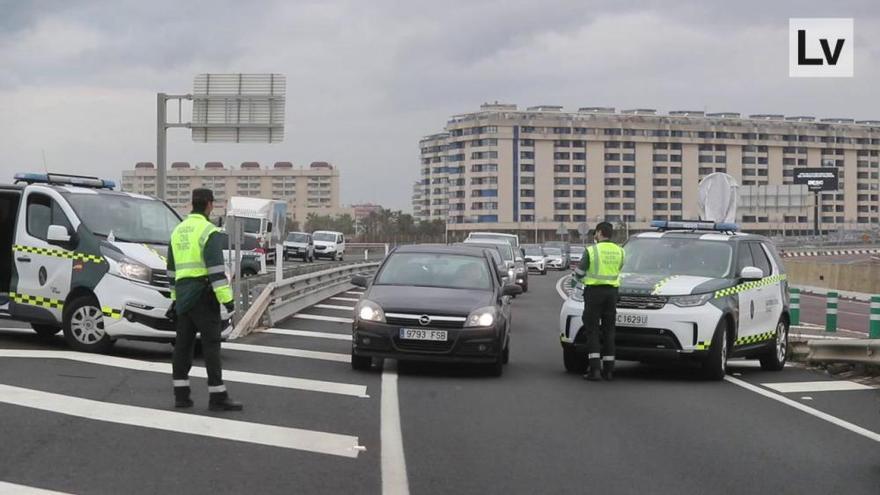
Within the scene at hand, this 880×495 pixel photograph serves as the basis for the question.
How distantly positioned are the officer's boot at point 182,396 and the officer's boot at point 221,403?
20 cm

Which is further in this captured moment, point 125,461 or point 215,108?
point 215,108

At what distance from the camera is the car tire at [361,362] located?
12.8m

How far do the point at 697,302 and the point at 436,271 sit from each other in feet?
10.2

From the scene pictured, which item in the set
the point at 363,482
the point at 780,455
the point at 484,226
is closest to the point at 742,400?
the point at 780,455

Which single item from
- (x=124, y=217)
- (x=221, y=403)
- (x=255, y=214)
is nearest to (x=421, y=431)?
(x=221, y=403)

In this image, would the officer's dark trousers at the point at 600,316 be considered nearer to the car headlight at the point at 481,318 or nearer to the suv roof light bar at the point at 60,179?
the car headlight at the point at 481,318

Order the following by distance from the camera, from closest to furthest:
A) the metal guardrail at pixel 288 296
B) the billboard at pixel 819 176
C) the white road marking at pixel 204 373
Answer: the white road marking at pixel 204 373
the metal guardrail at pixel 288 296
the billboard at pixel 819 176

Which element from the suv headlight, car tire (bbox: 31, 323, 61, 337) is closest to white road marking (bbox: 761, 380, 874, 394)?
the suv headlight

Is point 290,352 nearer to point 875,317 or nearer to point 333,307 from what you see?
point 333,307

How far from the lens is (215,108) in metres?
29.5

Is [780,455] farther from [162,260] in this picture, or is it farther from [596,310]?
[162,260]

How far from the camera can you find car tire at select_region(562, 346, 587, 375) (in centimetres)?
1348

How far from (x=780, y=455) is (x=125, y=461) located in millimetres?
4552

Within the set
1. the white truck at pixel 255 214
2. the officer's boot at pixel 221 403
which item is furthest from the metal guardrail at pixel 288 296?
the white truck at pixel 255 214
